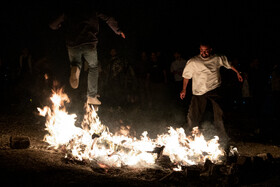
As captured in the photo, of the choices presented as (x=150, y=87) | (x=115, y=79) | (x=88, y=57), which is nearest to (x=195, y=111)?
(x=88, y=57)

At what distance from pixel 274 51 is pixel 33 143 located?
1330 cm

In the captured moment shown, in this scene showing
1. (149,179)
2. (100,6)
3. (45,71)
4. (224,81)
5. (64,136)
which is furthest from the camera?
(100,6)

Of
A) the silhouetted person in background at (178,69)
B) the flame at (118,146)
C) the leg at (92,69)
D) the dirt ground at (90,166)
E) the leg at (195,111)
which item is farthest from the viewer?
the silhouetted person in background at (178,69)

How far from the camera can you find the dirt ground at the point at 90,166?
3.78 m

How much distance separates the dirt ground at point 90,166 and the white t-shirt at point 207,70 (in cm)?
116

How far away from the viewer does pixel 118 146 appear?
535cm

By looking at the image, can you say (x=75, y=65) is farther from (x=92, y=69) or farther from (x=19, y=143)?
(x=19, y=143)

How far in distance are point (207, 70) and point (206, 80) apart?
24 centimetres

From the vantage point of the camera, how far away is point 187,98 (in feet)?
36.3

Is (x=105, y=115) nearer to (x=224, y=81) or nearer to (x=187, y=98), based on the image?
(x=187, y=98)

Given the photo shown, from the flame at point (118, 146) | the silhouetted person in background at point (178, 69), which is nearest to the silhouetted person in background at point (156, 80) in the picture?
the silhouetted person in background at point (178, 69)

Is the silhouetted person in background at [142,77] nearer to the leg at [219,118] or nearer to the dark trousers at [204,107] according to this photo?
the dark trousers at [204,107]

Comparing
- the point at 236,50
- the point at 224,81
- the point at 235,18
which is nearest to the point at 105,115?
the point at 224,81

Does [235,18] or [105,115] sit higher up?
[235,18]
